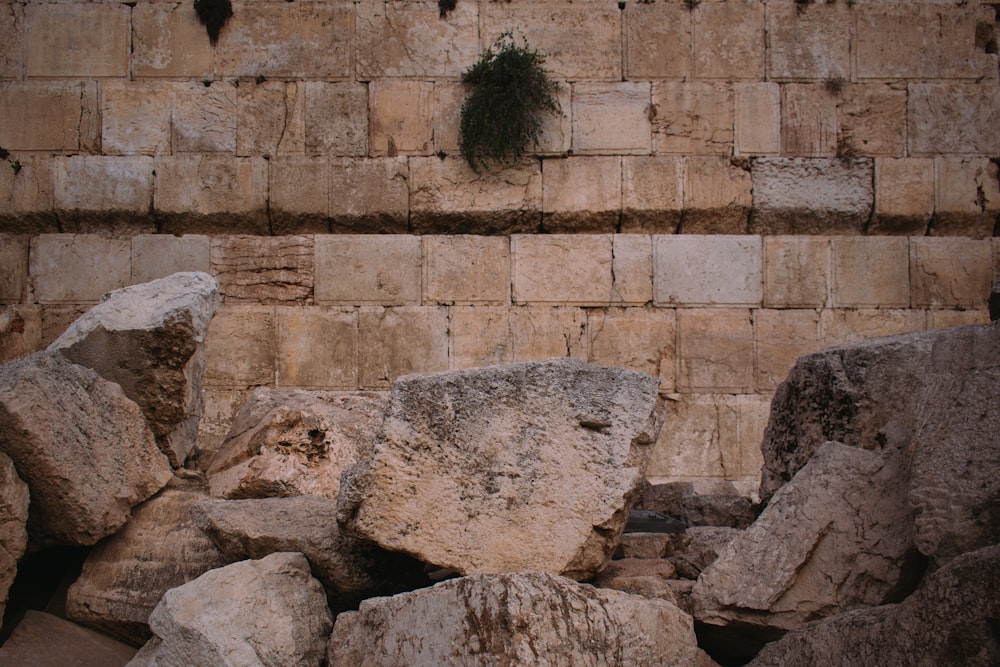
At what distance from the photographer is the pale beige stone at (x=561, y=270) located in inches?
298

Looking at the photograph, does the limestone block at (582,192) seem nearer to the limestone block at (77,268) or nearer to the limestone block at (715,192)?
the limestone block at (715,192)

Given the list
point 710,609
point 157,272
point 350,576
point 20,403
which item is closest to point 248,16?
point 157,272

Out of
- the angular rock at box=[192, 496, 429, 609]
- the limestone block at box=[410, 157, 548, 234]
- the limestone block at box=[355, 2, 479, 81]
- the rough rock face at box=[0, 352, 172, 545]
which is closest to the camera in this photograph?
the angular rock at box=[192, 496, 429, 609]

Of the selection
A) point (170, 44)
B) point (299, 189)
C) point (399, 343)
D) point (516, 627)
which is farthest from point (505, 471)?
point (170, 44)

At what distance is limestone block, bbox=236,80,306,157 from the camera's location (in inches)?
304

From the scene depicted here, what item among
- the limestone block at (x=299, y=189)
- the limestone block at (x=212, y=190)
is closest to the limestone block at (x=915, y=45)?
the limestone block at (x=299, y=189)

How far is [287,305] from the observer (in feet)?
24.8

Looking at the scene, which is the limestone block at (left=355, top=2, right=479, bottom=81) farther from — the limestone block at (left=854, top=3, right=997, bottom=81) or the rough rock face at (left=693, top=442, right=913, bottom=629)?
the rough rock face at (left=693, top=442, right=913, bottom=629)

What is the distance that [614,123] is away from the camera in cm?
773

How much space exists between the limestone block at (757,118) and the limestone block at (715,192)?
0.20m

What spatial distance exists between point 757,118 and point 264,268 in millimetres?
4283

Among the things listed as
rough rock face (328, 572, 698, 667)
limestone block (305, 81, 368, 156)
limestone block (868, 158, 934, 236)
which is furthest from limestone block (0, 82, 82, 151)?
limestone block (868, 158, 934, 236)

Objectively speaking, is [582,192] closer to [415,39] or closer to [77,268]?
[415,39]

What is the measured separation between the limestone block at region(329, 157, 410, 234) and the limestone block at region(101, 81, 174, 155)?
147 cm
